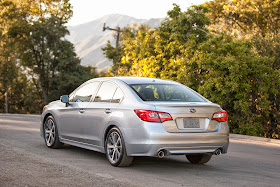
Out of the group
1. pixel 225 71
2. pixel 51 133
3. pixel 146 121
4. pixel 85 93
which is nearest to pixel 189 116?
pixel 146 121

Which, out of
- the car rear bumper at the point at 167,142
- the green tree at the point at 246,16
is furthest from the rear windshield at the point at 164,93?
the green tree at the point at 246,16

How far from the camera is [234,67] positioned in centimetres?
1755

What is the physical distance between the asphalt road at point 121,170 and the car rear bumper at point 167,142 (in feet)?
1.31

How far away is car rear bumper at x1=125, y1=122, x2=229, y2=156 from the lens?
294 inches

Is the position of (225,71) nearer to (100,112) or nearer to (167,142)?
(100,112)

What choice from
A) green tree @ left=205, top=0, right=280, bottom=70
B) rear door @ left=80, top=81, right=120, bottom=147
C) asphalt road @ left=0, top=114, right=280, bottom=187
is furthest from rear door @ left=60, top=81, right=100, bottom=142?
green tree @ left=205, top=0, right=280, bottom=70

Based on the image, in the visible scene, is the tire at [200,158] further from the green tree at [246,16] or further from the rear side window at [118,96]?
the green tree at [246,16]

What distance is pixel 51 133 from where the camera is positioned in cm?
1063

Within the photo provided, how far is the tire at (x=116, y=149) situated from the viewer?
7973mm

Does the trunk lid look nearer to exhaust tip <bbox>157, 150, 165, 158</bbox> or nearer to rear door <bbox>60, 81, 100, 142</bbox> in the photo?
exhaust tip <bbox>157, 150, 165, 158</bbox>

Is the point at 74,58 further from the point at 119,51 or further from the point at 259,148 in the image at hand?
the point at 259,148

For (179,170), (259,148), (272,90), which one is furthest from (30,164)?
(272,90)

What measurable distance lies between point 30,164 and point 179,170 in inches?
104

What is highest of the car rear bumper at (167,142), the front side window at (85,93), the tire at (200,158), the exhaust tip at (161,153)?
the front side window at (85,93)
